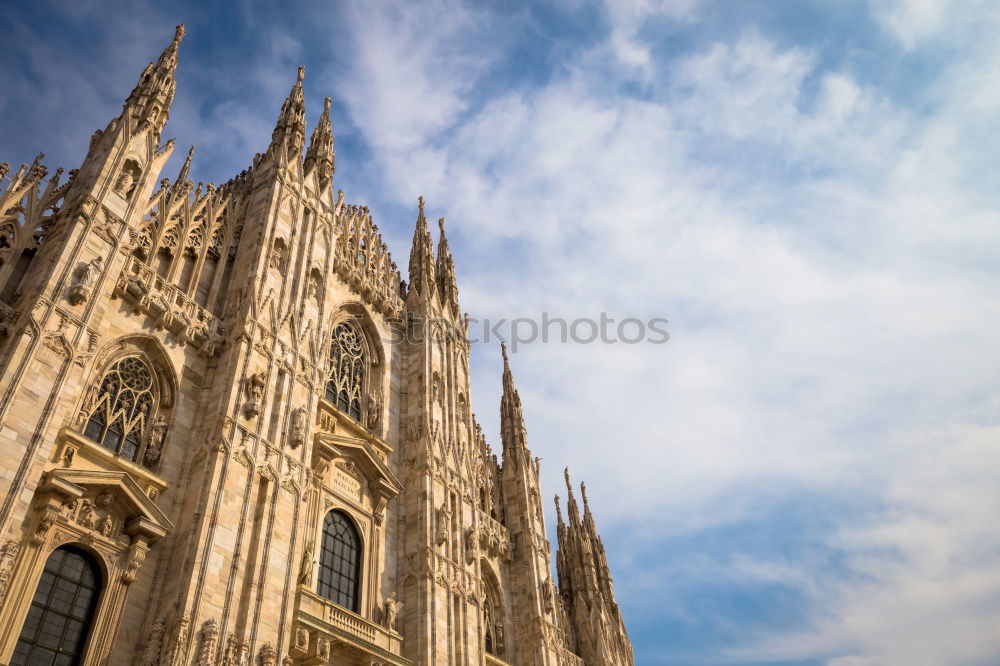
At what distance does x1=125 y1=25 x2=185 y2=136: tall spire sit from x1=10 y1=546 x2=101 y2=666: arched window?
10.8 metres

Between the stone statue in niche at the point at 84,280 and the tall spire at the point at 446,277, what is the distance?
1802 centimetres

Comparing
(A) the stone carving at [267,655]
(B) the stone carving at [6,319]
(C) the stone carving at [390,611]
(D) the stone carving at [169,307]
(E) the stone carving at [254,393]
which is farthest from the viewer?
(C) the stone carving at [390,611]

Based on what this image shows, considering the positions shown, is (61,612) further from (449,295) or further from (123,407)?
(449,295)

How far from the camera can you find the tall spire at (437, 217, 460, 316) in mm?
33500

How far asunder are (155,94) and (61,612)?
1309 cm

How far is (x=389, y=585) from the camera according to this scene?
74.3 feet

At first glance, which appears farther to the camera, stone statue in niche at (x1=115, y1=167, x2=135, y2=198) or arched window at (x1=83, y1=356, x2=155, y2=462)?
stone statue in niche at (x1=115, y1=167, x2=135, y2=198)

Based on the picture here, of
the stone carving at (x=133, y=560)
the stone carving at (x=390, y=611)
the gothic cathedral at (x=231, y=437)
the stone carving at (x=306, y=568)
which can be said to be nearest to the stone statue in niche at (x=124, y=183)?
the gothic cathedral at (x=231, y=437)

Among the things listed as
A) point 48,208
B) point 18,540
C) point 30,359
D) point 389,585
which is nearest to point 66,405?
point 30,359

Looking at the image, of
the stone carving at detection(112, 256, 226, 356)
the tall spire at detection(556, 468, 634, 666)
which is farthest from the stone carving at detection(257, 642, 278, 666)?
the tall spire at detection(556, 468, 634, 666)

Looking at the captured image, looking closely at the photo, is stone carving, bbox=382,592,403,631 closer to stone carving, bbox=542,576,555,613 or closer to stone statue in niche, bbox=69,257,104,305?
stone carving, bbox=542,576,555,613

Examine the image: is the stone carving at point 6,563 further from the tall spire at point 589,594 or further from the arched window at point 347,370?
the tall spire at point 589,594

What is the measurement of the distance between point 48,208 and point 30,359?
5039 millimetres

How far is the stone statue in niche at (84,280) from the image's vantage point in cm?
1542
